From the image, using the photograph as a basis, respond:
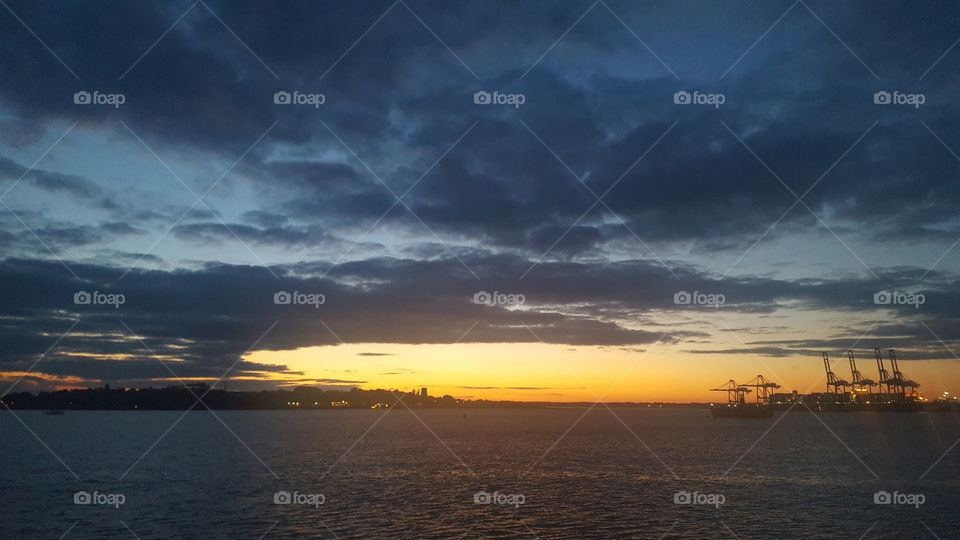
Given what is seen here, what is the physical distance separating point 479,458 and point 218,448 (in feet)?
157

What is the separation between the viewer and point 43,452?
102 m

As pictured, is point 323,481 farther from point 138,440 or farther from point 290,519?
point 138,440

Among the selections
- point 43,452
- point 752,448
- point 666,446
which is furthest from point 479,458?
point 43,452

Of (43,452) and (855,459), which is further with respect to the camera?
(43,452)

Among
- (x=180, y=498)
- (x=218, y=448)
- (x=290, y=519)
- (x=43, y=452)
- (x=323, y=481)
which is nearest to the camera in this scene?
(x=290, y=519)

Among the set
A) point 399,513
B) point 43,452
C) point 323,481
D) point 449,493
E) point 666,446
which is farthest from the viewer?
point 666,446

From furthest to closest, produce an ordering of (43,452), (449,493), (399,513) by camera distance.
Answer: (43,452), (449,493), (399,513)

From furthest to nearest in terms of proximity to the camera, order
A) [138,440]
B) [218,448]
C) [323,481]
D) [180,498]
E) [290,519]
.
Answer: [138,440] → [218,448] → [323,481] → [180,498] → [290,519]

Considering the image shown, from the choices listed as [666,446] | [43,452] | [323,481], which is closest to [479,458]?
[323,481]

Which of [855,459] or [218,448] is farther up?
[218,448]

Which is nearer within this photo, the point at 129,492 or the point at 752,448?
the point at 129,492

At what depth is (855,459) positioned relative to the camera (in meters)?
94.9

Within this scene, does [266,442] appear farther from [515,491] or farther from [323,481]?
[515,491]

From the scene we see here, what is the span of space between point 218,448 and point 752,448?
315 ft
